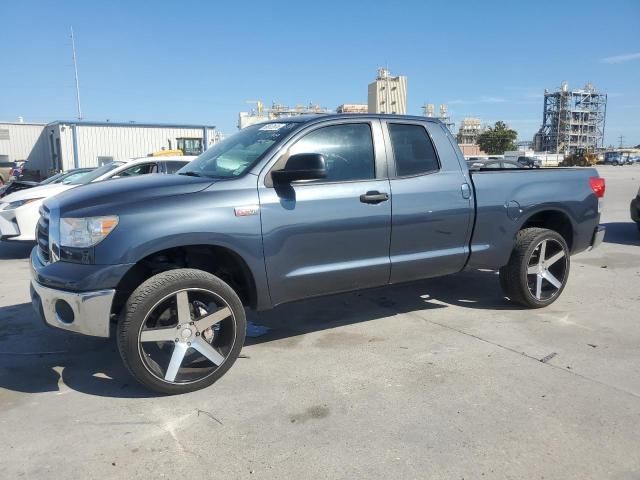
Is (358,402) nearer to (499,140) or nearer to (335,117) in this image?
(335,117)

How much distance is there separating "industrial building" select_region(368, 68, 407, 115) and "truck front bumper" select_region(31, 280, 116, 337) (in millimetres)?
66738

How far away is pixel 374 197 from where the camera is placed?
402 cm

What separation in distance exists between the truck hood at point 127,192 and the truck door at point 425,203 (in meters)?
1.59

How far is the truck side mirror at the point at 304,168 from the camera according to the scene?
3.54 metres

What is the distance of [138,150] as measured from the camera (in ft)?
104

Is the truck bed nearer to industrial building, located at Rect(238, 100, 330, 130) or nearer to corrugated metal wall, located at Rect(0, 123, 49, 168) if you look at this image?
industrial building, located at Rect(238, 100, 330, 130)

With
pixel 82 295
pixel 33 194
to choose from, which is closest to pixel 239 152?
pixel 82 295

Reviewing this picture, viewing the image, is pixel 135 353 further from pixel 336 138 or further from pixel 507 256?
pixel 507 256

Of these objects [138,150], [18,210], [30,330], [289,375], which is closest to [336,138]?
[289,375]

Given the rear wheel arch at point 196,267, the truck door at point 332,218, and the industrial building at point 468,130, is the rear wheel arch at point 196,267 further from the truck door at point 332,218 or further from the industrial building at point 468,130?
the industrial building at point 468,130

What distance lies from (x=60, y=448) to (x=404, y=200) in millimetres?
2930

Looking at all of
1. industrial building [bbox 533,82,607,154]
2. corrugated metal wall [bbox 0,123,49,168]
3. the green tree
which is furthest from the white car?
industrial building [bbox 533,82,607,154]

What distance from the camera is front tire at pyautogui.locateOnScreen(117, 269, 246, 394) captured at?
3.23 metres

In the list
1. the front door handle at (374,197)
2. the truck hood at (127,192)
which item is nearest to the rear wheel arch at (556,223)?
the front door handle at (374,197)
